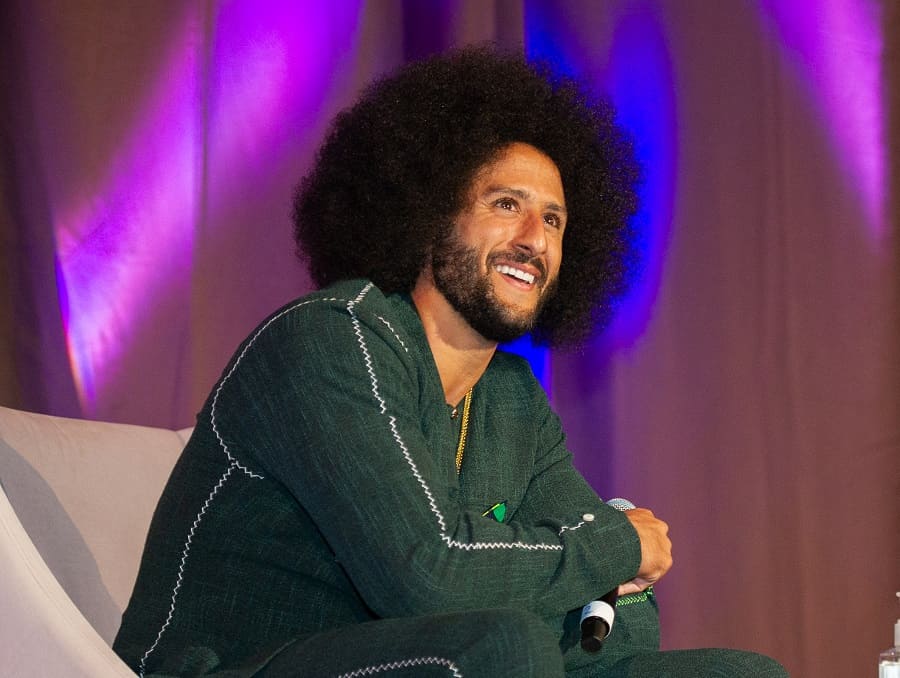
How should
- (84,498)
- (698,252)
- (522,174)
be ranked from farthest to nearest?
(698,252), (522,174), (84,498)

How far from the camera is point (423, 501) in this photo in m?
1.35

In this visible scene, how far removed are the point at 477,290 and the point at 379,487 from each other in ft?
2.12

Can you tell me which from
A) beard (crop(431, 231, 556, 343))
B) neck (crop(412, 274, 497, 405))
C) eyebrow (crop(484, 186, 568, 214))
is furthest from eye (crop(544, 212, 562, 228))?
neck (crop(412, 274, 497, 405))

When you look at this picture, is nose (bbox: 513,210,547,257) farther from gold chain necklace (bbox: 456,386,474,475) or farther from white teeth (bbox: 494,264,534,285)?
gold chain necklace (bbox: 456,386,474,475)

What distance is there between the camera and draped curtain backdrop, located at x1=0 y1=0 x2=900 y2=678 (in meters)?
2.81

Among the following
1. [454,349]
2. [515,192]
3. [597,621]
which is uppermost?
[515,192]

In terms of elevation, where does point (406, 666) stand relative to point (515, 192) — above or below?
below

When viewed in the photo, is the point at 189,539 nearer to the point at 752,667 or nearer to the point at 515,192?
the point at 752,667

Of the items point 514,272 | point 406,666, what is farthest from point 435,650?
point 514,272

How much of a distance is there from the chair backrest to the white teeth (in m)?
0.69

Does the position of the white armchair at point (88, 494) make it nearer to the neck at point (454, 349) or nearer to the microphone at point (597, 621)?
the neck at point (454, 349)

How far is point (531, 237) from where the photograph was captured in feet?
6.40

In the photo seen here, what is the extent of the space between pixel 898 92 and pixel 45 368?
2338 millimetres

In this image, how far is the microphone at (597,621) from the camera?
139 cm
